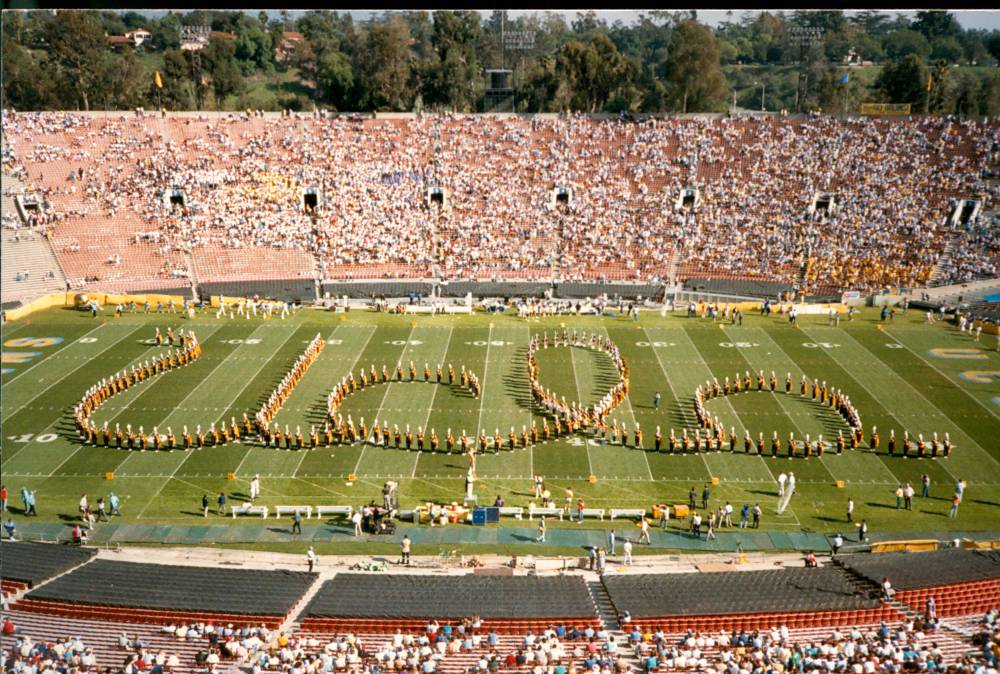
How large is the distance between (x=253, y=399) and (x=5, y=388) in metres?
9.30

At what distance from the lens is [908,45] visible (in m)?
91.7

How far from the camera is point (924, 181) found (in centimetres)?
4878

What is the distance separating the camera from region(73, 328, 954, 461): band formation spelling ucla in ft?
87.1

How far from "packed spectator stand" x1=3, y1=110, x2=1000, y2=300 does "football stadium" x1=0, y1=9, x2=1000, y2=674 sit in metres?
0.22

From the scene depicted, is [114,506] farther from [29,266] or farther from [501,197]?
[501,197]

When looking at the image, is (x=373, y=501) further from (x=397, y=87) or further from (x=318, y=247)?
(x=397, y=87)

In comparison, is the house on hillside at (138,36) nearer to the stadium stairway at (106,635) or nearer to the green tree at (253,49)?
the green tree at (253,49)

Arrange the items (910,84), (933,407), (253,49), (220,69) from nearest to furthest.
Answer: (933,407) → (910,84) → (220,69) → (253,49)

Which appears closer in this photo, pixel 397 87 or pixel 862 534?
pixel 862 534

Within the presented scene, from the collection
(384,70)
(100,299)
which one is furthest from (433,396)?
(384,70)

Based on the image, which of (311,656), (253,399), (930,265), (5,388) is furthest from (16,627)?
(930,265)

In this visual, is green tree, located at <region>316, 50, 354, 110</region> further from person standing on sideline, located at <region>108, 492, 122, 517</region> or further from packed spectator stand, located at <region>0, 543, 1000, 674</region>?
packed spectator stand, located at <region>0, 543, 1000, 674</region>

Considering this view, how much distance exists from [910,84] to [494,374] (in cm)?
5007

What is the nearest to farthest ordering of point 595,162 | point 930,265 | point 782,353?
1. point 782,353
2. point 930,265
3. point 595,162
